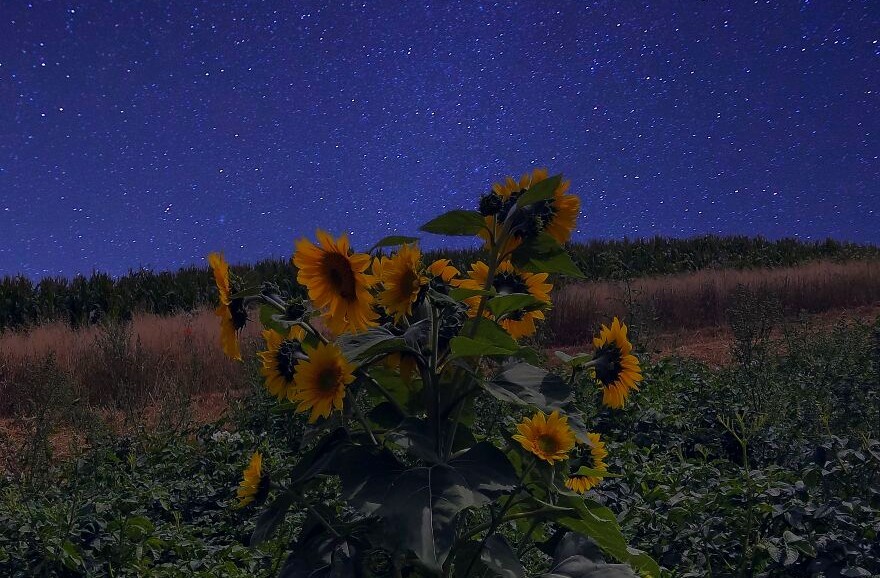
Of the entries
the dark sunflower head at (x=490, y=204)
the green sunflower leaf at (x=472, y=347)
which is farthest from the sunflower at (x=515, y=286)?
the green sunflower leaf at (x=472, y=347)

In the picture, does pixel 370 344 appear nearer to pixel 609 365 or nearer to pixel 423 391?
pixel 423 391

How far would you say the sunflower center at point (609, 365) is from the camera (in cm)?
197

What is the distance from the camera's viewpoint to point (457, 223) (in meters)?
1.72

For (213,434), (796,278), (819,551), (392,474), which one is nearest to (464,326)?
(392,474)

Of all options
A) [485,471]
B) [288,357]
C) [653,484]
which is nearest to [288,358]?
[288,357]

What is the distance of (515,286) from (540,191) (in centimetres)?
42

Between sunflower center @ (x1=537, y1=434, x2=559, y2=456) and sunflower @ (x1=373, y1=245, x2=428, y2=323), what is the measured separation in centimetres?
40

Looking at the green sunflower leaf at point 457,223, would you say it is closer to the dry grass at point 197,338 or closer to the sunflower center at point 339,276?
the sunflower center at point 339,276

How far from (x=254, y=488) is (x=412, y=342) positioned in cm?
60

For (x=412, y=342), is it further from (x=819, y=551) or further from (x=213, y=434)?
(x=213, y=434)

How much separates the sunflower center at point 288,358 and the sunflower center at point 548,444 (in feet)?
1.79

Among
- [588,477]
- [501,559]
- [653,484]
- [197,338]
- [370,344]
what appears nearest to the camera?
[370,344]

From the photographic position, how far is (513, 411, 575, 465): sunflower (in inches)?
66.4

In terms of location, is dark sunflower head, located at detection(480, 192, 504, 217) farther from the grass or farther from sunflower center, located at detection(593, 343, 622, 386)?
the grass
